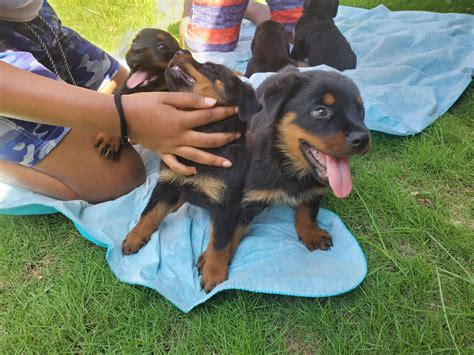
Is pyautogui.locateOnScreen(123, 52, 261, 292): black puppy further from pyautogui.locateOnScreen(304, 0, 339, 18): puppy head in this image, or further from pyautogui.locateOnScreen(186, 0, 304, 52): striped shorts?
pyautogui.locateOnScreen(304, 0, 339, 18): puppy head

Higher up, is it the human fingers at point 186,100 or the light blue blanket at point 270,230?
the human fingers at point 186,100

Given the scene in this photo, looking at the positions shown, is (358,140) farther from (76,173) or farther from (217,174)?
(76,173)

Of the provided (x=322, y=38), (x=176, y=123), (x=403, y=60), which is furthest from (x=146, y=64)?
(x=403, y=60)

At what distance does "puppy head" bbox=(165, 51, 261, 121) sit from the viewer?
1.92m

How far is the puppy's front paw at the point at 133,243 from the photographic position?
2047mm

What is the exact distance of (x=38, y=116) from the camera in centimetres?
177

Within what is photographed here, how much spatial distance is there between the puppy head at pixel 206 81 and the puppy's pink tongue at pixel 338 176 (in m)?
0.46

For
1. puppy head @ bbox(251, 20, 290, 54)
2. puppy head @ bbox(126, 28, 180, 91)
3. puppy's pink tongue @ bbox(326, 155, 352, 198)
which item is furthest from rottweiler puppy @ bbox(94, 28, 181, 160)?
puppy head @ bbox(251, 20, 290, 54)

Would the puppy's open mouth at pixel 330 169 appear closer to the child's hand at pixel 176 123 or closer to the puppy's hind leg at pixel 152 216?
the child's hand at pixel 176 123

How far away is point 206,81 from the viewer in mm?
1954

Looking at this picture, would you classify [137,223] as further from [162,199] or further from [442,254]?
[442,254]

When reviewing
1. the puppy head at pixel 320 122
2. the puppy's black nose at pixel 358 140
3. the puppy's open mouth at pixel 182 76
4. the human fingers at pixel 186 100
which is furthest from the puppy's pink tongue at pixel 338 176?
the puppy's open mouth at pixel 182 76

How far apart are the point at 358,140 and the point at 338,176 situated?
0.74ft

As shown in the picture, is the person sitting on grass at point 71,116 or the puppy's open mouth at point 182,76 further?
the puppy's open mouth at point 182,76
